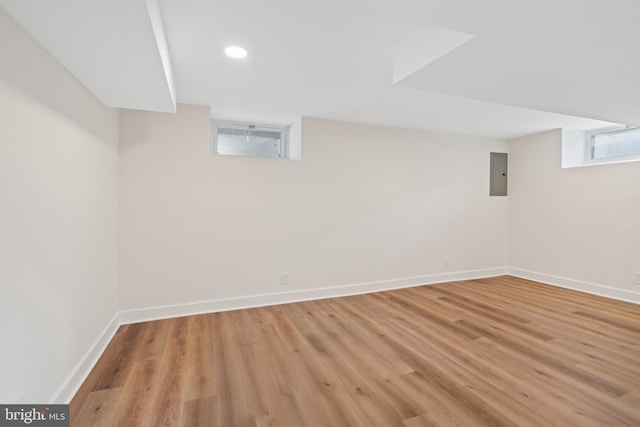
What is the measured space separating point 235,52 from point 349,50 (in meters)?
0.80

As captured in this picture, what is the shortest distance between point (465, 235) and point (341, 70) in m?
3.45

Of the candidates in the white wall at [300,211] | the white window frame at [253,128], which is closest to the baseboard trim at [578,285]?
the white wall at [300,211]

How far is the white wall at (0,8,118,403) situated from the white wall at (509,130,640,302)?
18.1 ft

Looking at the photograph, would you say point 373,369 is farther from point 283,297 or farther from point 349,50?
point 349,50

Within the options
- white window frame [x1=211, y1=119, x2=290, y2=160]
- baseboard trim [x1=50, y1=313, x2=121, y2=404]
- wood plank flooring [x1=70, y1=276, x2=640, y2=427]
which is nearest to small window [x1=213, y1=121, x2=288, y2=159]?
white window frame [x1=211, y1=119, x2=290, y2=160]

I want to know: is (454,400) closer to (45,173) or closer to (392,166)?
(45,173)

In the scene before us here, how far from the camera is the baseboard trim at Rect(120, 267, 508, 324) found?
9.36ft

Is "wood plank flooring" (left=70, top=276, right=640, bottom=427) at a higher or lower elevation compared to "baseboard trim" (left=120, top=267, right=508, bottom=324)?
lower

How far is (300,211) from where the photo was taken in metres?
3.50

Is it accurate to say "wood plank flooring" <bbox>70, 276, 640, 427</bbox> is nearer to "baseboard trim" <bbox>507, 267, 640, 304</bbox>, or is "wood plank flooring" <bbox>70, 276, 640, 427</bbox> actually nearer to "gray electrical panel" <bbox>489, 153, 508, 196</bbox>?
"baseboard trim" <bbox>507, 267, 640, 304</bbox>

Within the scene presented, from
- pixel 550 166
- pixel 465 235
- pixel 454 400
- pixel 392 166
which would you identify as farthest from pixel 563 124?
pixel 454 400

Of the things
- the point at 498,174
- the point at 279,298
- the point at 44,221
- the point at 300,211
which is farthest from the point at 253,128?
the point at 498,174

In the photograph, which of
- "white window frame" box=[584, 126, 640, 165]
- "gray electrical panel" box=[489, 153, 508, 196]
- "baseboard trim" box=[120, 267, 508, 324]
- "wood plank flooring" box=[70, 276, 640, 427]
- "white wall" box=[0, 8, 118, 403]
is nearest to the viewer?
"white wall" box=[0, 8, 118, 403]

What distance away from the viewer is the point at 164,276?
2922 mm
